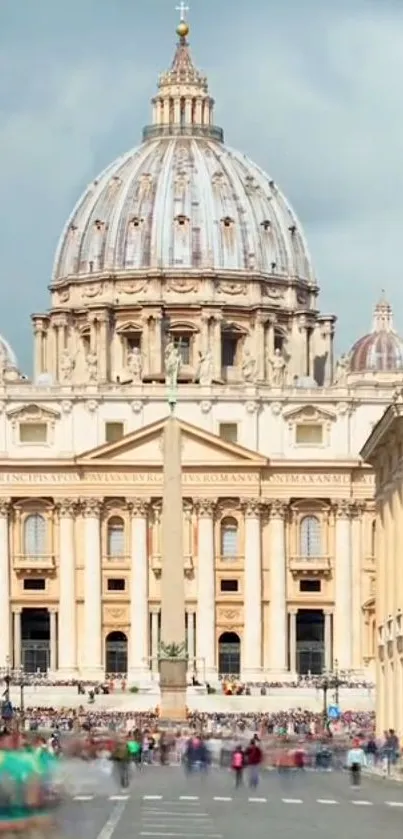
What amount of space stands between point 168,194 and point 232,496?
32.4 meters

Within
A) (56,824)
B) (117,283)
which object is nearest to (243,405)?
(117,283)

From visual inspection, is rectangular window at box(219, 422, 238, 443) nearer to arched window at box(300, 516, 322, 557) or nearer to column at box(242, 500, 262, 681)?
column at box(242, 500, 262, 681)

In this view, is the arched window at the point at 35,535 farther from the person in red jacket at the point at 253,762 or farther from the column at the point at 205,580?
the person in red jacket at the point at 253,762

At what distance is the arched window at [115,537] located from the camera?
15550cm

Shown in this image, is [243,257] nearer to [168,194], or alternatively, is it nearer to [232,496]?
[168,194]

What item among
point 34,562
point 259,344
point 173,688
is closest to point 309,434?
point 34,562

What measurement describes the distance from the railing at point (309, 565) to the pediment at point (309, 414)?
627 cm

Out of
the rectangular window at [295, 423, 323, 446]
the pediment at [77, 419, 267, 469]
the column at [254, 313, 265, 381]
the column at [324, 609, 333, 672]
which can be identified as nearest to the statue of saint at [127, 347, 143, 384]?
the pediment at [77, 419, 267, 469]

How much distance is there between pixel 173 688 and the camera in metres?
108

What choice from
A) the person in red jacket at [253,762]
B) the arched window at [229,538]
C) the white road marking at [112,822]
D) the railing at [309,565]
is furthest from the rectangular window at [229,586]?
the white road marking at [112,822]

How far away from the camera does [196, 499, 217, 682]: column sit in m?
154

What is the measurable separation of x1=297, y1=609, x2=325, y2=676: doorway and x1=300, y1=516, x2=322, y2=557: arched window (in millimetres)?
2702

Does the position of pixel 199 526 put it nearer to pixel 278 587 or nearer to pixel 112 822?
pixel 278 587

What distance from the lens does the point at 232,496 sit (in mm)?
154750
